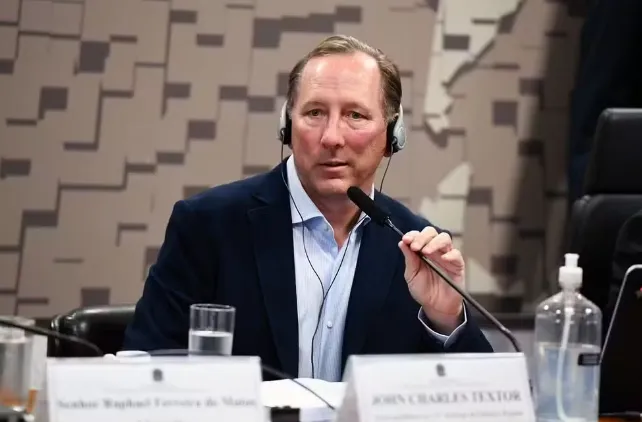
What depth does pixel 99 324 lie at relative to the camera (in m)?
1.99

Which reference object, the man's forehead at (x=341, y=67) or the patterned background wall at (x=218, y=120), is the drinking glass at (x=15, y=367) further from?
the patterned background wall at (x=218, y=120)

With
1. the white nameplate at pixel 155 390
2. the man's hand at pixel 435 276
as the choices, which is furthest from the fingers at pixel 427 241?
the white nameplate at pixel 155 390

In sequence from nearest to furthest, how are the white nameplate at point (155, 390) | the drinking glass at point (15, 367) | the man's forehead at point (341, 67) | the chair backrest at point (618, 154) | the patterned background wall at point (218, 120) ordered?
the white nameplate at point (155, 390)
the drinking glass at point (15, 367)
the man's forehead at point (341, 67)
the chair backrest at point (618, 154)
the patterned background wall at point (218, 120)

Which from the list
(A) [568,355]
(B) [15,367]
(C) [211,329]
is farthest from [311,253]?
(B) [15,367]

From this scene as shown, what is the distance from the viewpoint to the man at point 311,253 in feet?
6.21

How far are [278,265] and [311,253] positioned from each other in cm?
9

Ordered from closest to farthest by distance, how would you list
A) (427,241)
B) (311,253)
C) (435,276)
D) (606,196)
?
1. (427,241)
2. (435,276)
3. (311,253)
4. (606,196)

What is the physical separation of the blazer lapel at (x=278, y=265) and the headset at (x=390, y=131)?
0.10 metres

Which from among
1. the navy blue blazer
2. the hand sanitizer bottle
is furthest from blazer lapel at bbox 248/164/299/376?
the hand sanitizer bottle

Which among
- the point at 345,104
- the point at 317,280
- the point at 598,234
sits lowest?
the point at 317,280

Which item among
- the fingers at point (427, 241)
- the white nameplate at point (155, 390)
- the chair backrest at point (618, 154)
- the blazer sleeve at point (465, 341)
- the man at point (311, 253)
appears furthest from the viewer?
the chair backrest at point (618, 154)

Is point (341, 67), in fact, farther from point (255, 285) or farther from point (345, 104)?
point (255, 285)

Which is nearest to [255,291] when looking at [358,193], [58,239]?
[358,193]

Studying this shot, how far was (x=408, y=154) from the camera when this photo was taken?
3.39 m
